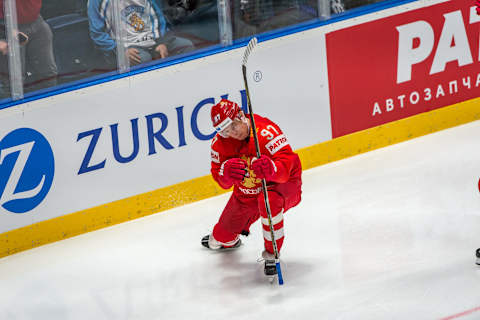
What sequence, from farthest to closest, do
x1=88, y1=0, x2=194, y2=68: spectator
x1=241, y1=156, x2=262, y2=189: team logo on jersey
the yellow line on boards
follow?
x1=88, y1=0, x2=194, y2=68: spectator, the yellow line on boards, x1=241, y1=156, x2=262, y2=189: team logo on jersey

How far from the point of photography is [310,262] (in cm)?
549

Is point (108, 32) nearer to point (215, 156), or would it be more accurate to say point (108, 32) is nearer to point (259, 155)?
point (215, 156)

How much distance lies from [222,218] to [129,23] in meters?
1.55

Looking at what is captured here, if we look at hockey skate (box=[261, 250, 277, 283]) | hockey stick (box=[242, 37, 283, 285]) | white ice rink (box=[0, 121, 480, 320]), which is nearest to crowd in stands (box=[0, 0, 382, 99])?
white ice rink (box=[0, 121, 480, 320])

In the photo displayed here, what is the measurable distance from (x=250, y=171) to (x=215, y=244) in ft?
2.48

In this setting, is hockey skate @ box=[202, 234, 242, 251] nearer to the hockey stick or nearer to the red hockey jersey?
the red hockey jersey

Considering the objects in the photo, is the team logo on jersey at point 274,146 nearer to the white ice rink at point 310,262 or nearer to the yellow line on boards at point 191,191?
the white ice rink at point 310,262

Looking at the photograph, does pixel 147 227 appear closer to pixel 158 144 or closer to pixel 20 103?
pixel 158 144

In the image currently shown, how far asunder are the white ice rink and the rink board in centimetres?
17

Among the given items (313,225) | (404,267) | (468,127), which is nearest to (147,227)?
(313,225)

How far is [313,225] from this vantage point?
6.05m

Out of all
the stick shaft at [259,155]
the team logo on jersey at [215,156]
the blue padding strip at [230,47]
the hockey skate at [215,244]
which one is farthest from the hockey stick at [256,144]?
the blue padding strip at [230,47]

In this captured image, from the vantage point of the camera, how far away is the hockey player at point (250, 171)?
4895 mm

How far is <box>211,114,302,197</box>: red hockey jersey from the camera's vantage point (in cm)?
496
